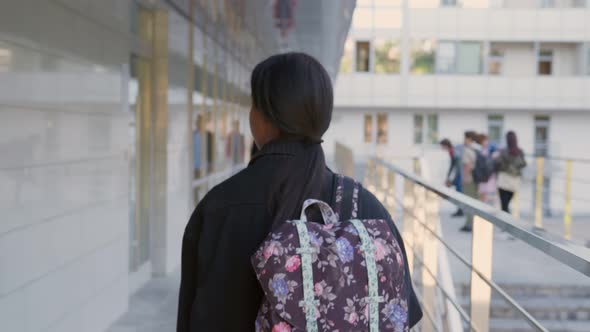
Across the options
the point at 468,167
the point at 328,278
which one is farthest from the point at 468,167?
the point at 328,278

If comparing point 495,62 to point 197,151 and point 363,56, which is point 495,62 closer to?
point 363,56

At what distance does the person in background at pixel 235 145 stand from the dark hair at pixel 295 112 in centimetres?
1100

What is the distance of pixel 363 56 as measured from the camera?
1259 inches

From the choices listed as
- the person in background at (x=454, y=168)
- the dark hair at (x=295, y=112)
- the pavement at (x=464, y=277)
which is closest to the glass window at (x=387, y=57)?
the person in background at (x=454, y=168)

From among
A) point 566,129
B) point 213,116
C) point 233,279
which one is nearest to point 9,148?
point 233,279

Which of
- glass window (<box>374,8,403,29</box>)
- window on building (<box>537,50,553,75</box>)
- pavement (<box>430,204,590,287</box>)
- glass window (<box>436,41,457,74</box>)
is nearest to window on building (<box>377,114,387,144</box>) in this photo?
glass window (<box>436,41,457,74</box>)

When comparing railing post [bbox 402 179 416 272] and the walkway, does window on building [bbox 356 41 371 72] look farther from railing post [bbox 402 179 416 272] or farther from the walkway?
railing post [bbox 402 179 416 272]

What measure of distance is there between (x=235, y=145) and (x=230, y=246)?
1312 cm

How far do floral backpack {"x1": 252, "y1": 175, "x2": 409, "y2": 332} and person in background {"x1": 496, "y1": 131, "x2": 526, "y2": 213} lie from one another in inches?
346

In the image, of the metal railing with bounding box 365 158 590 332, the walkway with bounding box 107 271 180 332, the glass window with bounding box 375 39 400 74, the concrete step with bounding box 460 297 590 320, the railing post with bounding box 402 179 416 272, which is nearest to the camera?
the metal railing with bounding box 365 158 590 332

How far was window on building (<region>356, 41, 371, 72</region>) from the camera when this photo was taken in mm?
31844

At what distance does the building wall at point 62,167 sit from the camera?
3.66 m

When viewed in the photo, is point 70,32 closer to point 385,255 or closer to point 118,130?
point 118,130

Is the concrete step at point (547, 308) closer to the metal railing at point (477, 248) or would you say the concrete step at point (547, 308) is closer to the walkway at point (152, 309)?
the metal railing at point (477, 248)
